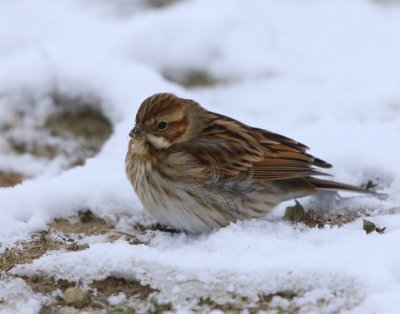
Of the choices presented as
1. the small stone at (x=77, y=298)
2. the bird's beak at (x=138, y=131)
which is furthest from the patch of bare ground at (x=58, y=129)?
the small stone at (x=77, y=298)

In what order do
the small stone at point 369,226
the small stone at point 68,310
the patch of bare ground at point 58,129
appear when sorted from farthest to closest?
the patch of bare ground at point 58,129 → the small stone at point 369,226 → the small stone at point 68,310

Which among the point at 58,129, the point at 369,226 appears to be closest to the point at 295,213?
the point at 369,226

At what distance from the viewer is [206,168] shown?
5.63 meters

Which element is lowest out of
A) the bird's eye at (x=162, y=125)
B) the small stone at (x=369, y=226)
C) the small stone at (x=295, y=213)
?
the small stone at (x=369, y=226)

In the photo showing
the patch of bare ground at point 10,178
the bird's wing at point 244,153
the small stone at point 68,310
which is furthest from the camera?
the patch of bare ground at point 10,178

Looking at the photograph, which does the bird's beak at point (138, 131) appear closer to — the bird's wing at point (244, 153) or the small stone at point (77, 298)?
the bird's wing at point (244, 153)

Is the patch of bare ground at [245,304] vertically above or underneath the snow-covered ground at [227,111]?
underneath

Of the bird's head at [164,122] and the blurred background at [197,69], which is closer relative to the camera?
the bird's head at [164,122]

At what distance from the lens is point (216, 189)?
5.62m

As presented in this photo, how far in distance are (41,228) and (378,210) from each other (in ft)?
7.87

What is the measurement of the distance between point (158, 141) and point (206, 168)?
438 millimetres

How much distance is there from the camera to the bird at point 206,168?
5.56 meters

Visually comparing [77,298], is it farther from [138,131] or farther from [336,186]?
[336,186]

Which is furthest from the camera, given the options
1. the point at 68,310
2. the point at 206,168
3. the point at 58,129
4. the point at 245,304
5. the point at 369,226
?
the point at 58,129
